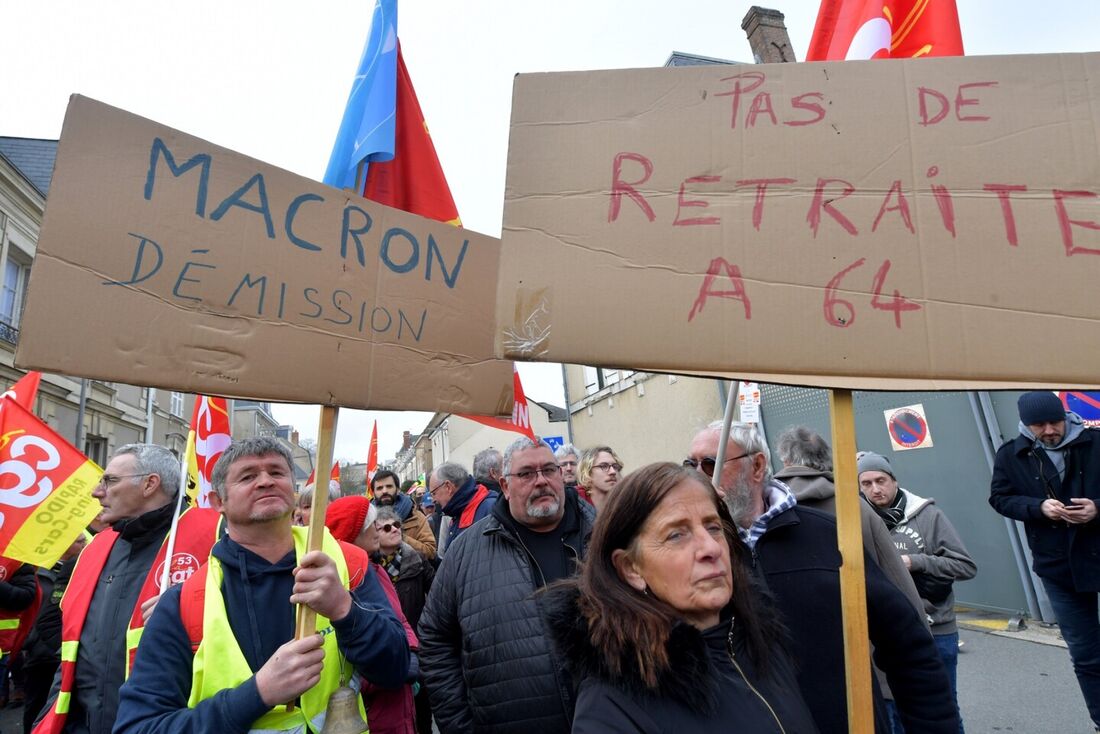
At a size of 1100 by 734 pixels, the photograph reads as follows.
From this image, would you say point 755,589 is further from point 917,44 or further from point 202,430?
point 202,430

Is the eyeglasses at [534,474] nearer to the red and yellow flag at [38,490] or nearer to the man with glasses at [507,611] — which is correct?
the man with glasses at [507,611]

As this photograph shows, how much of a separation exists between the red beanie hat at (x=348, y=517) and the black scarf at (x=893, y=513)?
2.99 m

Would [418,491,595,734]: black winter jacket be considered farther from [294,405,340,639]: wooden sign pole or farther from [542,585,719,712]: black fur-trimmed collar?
[542,585,719,712]: black fur-trimmed collar

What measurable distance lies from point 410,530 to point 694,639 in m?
4.78

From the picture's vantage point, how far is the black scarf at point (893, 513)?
13.0 feet

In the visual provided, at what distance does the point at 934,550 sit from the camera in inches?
154

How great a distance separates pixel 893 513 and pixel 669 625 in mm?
3072

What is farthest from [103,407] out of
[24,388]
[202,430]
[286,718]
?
[286,718]

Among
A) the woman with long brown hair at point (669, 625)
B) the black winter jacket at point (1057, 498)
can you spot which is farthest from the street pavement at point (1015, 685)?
the woman with long brown hair at point (669, 625)

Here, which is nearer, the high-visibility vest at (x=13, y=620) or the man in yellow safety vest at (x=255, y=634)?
the man in yellow safety vest at (x=255, y=634)

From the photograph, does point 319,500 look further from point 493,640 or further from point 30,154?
point 30,154

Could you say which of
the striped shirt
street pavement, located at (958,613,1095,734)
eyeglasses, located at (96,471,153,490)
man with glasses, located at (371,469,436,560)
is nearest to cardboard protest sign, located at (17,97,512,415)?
the striped shirt

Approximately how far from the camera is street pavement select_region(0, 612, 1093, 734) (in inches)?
173

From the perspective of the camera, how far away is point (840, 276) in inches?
59.6
